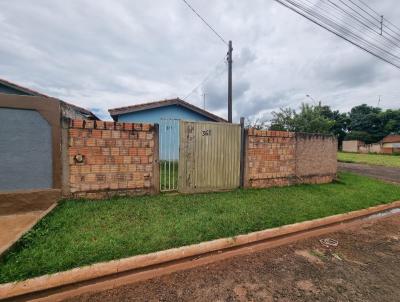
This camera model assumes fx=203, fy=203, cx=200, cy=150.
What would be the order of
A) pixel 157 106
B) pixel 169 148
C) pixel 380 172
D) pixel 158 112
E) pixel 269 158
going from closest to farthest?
pixel 169 148 < pixel 269 158 < pixel 157 106 < pixel 158 112 < pixel 380 172

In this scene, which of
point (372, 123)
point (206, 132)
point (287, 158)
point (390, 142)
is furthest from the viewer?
point (372, 123)

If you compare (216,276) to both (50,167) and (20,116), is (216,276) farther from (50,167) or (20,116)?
(20,116)

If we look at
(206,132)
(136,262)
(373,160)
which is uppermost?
(206,132)

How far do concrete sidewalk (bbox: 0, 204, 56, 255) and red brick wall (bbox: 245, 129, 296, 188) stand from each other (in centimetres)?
528

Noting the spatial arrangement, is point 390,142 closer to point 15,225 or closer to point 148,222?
point 148,222

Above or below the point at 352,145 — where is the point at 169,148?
below

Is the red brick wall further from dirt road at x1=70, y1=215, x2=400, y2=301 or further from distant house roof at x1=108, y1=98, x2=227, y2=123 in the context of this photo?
distant house roof at x1=108, y1=98, x2=227, y2=123

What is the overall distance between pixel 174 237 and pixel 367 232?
397 centimetres

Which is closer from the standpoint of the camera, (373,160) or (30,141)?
(30,141)

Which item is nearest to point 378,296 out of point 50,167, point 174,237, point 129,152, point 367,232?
point 367,232

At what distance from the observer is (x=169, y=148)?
18.6ft

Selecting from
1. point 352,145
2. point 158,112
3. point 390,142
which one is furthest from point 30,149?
point 390,142

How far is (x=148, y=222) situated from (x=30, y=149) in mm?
2959

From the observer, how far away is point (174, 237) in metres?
3.25
